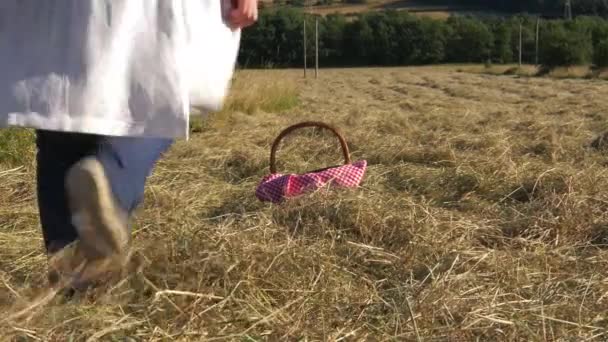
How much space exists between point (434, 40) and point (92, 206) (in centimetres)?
3581

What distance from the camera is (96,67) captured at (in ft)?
3.57

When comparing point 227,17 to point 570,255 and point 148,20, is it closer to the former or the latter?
point 148,20

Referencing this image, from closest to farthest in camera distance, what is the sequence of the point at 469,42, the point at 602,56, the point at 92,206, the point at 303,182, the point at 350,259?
the point at 92,206 < the point at 350,259 < the point at 303,182 < the point at 602,56 < the point at 469,42

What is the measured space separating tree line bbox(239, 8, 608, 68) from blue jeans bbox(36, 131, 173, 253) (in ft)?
92.4

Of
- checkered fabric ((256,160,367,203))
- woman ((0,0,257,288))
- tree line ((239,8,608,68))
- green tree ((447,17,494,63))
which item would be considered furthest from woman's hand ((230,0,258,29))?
green tree ((447,17,494,63))

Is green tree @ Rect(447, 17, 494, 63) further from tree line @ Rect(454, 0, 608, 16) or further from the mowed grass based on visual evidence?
the mowed grass

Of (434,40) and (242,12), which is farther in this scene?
(434,40)

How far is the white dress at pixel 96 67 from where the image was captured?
1.08m

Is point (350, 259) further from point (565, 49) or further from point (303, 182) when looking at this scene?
point (565, 49)

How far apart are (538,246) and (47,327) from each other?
123 cm

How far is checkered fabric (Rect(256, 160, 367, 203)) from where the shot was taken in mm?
2493

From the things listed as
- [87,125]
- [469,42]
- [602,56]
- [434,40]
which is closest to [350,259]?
[87,125]

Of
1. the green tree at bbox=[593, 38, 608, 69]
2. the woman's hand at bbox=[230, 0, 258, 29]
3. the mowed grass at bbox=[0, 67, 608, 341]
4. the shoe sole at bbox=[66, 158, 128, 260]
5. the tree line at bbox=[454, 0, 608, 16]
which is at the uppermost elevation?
the tree line at bbox=[454, 0, 608, 16]

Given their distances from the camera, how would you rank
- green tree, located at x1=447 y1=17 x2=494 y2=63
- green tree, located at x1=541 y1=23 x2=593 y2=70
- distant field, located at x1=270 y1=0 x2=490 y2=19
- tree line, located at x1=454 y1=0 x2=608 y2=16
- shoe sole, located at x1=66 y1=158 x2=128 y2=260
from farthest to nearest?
tree line, located at x1=454 y1=0 x2=608 y2=16, distant field, located at x1=270 y1=0 x2=490 y2=19, green tree, located at x1=447 y1=17 x2=494 y2=63, green tree, located at x1=541 y1=23 x2=593 y2=70, shoe sole, located at x1=66 y1=158 x2=128 y2=260
